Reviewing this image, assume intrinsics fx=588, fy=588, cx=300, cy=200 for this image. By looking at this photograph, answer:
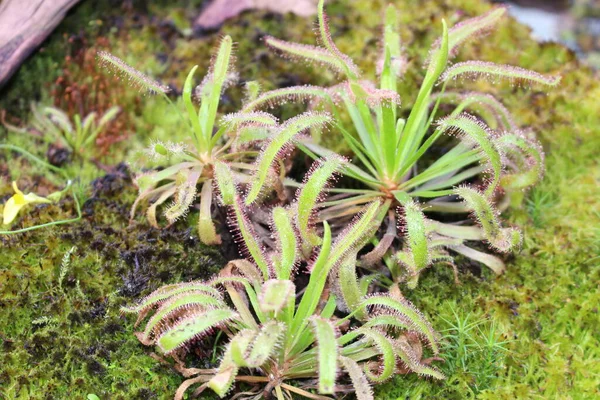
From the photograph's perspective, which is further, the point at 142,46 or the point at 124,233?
the point at 142,46

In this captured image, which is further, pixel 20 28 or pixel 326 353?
pixel 20 28

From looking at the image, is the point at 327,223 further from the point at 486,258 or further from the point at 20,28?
the point at 20,28

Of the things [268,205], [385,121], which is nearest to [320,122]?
[385,121]

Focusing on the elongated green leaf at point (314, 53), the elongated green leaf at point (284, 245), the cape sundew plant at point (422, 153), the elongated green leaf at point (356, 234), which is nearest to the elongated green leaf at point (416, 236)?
the cape sundew plant at point (422, 153)

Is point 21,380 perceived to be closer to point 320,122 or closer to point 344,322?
point 344,322

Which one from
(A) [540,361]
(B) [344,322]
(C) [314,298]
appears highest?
(C) [314,298]

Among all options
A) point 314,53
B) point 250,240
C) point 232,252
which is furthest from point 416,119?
point 232,252

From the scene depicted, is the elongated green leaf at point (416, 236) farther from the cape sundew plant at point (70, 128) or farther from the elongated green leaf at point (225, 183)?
the cape sundew plant at point (70, 128)
